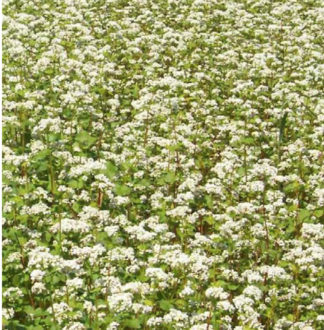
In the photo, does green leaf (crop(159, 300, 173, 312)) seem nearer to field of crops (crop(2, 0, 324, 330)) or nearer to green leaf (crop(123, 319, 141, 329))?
field of crops (crop(2, 0, 324, 330))

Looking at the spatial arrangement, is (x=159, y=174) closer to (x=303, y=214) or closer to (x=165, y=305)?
(x=303, y=214)

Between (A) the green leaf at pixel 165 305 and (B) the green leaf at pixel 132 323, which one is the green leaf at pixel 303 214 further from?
(B) the green leaf at pixel 132 323

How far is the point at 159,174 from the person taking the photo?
8.45 meters

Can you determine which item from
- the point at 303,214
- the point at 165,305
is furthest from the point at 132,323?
the point at 303,214

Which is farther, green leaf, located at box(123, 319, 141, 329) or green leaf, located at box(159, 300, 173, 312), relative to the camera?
green leaf, located at box(159, 300, 173, 312)

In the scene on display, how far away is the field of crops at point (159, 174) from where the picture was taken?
6.04 m

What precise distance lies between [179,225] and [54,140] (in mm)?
2204

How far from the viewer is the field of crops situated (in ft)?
19.8

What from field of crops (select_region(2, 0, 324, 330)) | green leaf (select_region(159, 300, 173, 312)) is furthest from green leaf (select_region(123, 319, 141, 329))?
green leaf (select_region(159, 300, 173, 312))

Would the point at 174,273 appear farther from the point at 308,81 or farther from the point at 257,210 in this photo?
the point at 308,81

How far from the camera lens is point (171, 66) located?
12641mm

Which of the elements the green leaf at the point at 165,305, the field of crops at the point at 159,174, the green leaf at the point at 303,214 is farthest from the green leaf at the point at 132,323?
the green leaf at the point at 303,214

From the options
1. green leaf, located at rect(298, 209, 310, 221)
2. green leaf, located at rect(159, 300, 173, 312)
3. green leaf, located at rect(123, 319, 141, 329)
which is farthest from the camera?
green leaf, located at rect(298, 209, 310, 221)

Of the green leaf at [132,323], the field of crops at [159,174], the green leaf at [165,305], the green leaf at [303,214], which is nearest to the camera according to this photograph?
the green leaf at [132,323]
